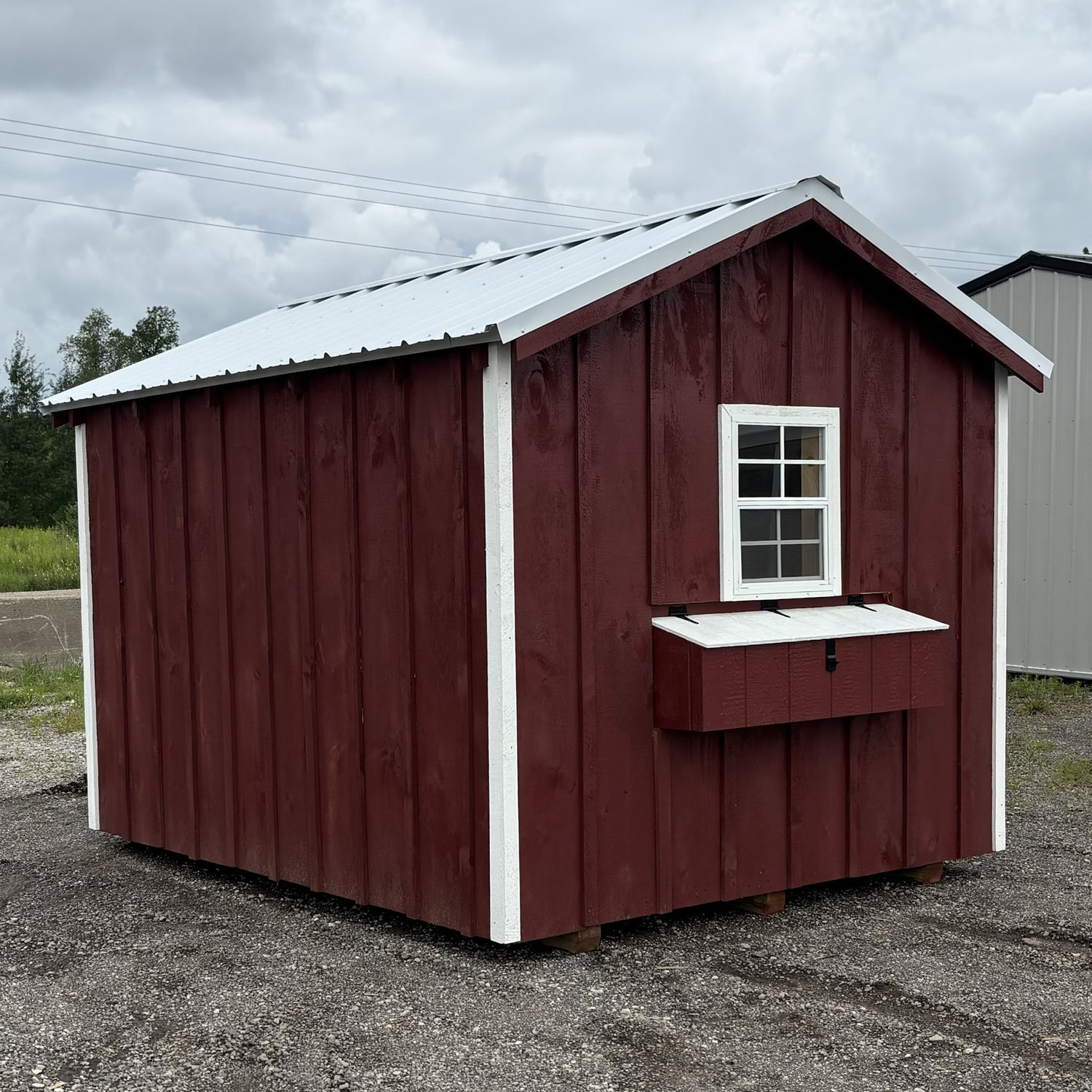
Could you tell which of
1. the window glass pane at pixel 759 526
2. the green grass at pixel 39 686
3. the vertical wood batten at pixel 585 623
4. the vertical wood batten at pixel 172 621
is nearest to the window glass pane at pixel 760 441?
the window glass pane at pixel 759 526

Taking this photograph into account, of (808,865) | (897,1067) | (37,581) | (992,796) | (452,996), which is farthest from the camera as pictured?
(37,581)

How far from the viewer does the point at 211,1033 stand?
5332 mm

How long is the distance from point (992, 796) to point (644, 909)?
7.61 ft

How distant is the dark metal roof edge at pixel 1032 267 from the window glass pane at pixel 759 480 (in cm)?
864

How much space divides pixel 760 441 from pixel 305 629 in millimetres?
2418

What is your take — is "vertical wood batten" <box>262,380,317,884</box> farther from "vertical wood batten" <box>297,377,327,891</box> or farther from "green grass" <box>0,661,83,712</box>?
"green grass" <box>0,661,83,712</box>

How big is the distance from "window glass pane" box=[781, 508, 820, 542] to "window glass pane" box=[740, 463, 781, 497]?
0.12 metres

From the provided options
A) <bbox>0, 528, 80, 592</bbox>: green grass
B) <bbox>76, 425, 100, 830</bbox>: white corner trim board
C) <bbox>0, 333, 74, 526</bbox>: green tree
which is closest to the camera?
<bbox>76, 425, 100, 830</bbox>: white corner trim board

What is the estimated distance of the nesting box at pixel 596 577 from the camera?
6.16 m

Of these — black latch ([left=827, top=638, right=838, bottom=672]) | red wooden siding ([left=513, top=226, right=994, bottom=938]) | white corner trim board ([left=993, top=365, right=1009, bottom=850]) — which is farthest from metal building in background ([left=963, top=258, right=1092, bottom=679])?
black latch ([left=827, top=638, right=838, bottom=672])

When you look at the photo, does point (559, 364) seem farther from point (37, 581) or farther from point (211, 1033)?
point (37, 581)

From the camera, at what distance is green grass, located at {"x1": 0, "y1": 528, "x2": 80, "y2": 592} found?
64.3ft

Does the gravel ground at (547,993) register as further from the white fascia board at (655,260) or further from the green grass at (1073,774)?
the white fascia board at (655,260)

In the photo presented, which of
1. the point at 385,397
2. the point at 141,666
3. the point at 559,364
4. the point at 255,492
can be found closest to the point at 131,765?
the point at 141,666
